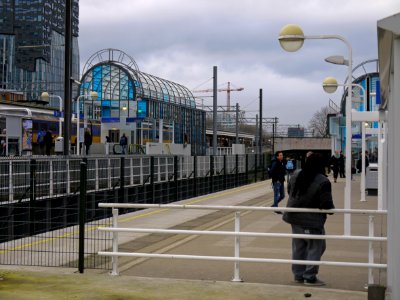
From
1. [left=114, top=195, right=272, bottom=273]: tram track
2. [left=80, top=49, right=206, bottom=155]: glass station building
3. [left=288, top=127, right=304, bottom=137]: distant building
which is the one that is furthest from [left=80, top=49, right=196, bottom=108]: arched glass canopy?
[left=288, top=127, right=304, bottom=137]: distant building

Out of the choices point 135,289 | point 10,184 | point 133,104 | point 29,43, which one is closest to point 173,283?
point 135,289

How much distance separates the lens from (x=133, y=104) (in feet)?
130

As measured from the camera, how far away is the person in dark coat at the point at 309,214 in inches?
304

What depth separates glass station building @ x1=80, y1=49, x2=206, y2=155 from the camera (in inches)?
1497

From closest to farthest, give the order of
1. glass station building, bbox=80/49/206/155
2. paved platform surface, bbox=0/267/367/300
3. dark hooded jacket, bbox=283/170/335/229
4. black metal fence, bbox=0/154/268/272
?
paved platform surface, bbox=0/267/367/300 → dark hooded jacket, bbox=283/170/335/229 → black metal fence, bbox=0/154/268/272 → glass station building, bbox=80/49/206/155

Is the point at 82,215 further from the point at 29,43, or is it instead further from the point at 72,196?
the point at 29,43

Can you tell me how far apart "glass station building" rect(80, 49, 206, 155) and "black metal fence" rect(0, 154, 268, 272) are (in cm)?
1211

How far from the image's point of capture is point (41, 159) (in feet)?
45.0

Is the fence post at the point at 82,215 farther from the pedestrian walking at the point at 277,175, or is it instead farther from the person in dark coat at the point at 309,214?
the pedestrian walking at the point at 277,175

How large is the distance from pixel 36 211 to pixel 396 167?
26.5 feet

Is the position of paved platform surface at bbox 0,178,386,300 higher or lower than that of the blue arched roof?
lower

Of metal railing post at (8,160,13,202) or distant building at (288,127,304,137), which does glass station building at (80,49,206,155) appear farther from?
distant building at (288,127,304,137)

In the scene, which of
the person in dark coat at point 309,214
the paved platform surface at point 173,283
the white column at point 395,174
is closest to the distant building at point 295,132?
the paved platform surface at point 173,283

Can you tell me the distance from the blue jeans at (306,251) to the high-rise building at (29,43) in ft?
228
